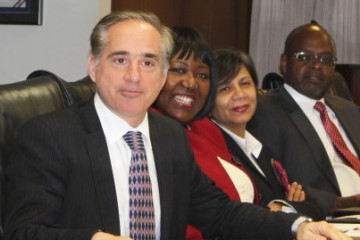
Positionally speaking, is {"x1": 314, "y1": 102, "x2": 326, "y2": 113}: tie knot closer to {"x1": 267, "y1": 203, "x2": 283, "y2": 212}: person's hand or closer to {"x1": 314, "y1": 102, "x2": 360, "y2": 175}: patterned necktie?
{"x1": 314, "y1": 102, "x2": 360, "y2": 175}: patterned necktie

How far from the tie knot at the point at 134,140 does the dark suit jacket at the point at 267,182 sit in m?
1.00

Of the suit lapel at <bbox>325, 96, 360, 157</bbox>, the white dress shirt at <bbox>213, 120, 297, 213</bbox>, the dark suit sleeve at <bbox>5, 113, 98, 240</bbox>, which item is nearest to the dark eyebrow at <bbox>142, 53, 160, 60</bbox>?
the dark suit sleeve at <bbox>5, 113, 98, 240</bbox>

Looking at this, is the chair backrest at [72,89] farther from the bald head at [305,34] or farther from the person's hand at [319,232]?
the bald head at [305,34]

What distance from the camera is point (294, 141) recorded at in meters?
3.50

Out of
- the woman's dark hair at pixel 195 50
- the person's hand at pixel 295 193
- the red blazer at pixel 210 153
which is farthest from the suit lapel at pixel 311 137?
the woman's dark hair at pixel 195 50

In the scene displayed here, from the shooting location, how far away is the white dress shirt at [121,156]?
200cm

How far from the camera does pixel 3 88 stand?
2102mm

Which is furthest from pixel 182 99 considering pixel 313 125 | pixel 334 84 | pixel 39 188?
pixel 334 84

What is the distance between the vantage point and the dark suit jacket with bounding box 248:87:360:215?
3.45 meters

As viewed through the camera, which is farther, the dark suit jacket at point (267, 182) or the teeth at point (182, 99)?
the dark suit jacket at point (267, 182)

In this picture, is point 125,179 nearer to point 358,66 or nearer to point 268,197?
point 268,197

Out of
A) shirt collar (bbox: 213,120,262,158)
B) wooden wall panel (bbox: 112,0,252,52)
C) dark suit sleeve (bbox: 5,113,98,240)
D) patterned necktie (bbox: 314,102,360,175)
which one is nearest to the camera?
dark suit sleeve (bbox: 5,113,98,240)

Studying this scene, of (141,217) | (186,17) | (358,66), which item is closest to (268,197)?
(141,217)

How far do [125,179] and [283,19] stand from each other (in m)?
3.87
